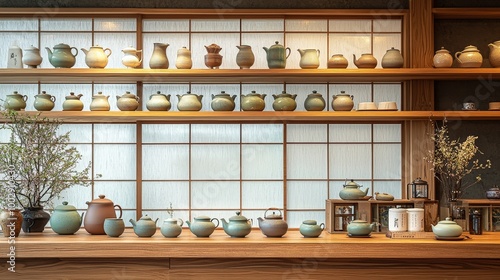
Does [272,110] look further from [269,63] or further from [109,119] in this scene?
[109,119]

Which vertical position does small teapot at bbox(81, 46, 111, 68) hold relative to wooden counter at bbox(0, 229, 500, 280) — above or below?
above

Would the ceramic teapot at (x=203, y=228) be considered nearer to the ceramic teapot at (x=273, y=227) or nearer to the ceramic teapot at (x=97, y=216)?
the ceramic teapot at (x=273, y=227)

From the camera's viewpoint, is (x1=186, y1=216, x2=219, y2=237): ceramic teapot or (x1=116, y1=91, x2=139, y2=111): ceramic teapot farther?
(x1=116, y1=91, x2=139, y2=111): ceramic teapot

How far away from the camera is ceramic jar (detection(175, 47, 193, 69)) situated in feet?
18.6

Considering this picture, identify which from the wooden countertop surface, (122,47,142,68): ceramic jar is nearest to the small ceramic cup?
the wooden countertop surface

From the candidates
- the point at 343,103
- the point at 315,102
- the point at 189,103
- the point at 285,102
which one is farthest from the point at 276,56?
the point at 189,103

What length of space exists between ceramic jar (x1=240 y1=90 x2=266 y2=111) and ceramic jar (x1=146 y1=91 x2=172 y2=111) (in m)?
0.60

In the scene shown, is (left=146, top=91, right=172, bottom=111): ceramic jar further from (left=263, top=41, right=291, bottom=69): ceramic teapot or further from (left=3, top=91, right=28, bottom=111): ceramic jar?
(left=3, top=91, right=28, bottom=111): ceramic jar

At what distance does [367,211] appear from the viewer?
5.28 metres

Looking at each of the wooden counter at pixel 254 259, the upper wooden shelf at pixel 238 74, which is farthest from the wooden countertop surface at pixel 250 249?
the upper wooden shelf at pixel 238 74

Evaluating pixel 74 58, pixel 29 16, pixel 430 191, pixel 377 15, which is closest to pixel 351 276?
pixel 430 191

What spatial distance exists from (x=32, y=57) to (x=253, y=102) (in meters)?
1.79

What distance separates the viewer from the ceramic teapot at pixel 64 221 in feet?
16.8

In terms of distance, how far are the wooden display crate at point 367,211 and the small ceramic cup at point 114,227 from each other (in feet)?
5.00
